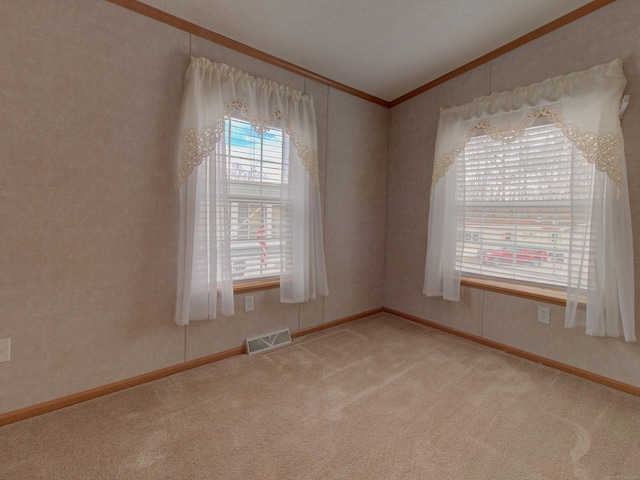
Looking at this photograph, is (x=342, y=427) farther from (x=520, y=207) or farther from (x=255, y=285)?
(x=520, y=207)

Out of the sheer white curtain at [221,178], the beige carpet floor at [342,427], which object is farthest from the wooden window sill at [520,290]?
the sheer white curtain at [221,178]

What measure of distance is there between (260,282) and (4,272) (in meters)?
1.56

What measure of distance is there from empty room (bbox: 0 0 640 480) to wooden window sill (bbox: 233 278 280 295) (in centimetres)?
2

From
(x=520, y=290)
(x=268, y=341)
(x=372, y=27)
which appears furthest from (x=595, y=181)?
(x=268, y=341)

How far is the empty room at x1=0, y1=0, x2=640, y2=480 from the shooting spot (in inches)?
63.7

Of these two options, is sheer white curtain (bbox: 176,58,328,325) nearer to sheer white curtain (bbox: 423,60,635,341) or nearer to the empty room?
the empty room

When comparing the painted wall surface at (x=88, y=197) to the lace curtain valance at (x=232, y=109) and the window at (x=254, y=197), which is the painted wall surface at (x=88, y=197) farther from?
the window at (x=254, y=197)

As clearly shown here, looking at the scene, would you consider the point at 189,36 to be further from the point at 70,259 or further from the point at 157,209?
the point at 70,259

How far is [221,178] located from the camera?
2221 millimetres

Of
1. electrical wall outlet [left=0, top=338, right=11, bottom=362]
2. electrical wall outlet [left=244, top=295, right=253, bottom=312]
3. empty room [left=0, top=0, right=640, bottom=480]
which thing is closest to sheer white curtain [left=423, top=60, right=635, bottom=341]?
empty room [left=0, top=0, right=640, bottom=480]

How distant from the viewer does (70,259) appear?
1.82 meters

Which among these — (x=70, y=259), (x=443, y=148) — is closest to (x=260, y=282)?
(x=70, y=259)

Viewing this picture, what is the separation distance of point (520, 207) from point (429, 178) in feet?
2.93

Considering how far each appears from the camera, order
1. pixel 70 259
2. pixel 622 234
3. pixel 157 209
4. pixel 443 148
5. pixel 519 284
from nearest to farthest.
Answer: pixel 70 259, pixel 622 234, pixel 157 209, pixel 519 284, pixel 443 148
